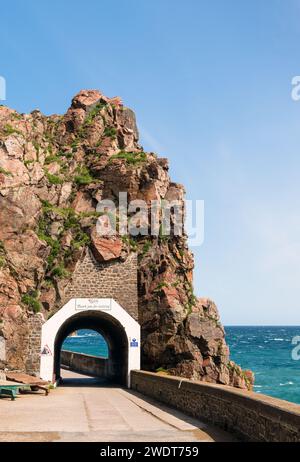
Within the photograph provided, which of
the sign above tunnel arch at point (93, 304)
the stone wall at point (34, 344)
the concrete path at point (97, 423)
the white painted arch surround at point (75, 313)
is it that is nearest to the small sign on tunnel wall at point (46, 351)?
the white painted arch surround at point (75, 313)

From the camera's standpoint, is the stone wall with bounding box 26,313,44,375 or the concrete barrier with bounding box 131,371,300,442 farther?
the stone wall with bounding box 26,313,44,375

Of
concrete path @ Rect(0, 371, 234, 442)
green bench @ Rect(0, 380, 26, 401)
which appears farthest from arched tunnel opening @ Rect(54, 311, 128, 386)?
concrete path @ Rect(0, 371, 234, 442)

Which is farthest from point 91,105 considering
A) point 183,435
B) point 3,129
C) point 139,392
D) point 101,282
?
point 183,435

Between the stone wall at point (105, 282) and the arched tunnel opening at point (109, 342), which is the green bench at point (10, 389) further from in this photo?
the arched tunnel opening at point (109, 342)

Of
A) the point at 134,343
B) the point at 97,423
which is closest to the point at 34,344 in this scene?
the point at 134,343

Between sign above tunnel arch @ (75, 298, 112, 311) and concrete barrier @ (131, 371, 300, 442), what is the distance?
31.4 ft

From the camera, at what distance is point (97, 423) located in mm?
13242

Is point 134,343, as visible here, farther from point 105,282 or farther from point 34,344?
point 34,344

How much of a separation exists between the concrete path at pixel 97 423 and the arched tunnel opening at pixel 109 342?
1000cm

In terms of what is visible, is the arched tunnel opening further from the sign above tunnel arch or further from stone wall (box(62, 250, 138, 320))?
stone wall (box(62, 250, 138, 320))

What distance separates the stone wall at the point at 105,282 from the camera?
28.5 meters

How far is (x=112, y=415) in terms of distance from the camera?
15102 mm

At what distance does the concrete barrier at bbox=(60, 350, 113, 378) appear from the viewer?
37912 mm
